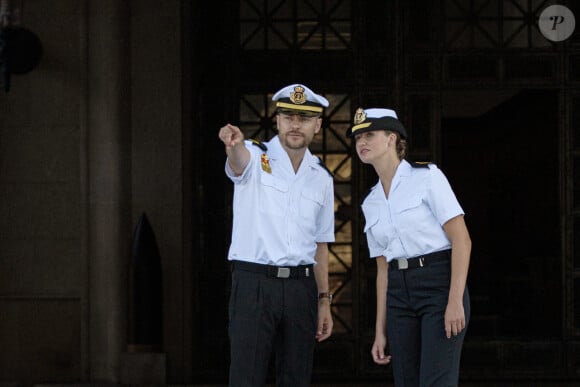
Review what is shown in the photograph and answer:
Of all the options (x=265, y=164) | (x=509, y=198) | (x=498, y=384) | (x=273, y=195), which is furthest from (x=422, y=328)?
(x=509, y=198)

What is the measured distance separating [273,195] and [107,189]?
3.78m

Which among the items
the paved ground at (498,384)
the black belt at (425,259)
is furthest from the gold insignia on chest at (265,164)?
the paved ground at (498,384)

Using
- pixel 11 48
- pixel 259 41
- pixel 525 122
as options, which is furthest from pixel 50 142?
pixel 525 122

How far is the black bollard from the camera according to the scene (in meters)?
9.27

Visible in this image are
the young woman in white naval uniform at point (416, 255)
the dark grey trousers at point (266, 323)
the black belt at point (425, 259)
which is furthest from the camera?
the dark grey trousers at point (266, 323)

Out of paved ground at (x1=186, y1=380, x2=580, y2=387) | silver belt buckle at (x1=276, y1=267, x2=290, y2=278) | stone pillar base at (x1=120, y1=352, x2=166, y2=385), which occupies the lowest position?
paved ground at (x1=186, y1=380, x2=580, y2=387)

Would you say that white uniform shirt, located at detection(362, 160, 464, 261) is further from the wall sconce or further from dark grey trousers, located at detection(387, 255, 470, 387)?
the wall sconce

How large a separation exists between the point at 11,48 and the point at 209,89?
1870 mm

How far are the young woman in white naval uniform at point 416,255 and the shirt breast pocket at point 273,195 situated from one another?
1.66 feet

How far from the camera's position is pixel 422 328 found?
566 cm

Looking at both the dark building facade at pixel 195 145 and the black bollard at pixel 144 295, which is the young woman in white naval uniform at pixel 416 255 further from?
the dark building facade at pixel 195 145

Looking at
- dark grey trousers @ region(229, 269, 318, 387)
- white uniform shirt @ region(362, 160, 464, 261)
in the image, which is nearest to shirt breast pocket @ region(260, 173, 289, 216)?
dark grey trousers @ region(229, 269, 318, 387)

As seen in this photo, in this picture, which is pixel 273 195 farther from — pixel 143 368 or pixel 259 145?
pixel 143 368

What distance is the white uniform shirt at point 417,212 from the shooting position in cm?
563
